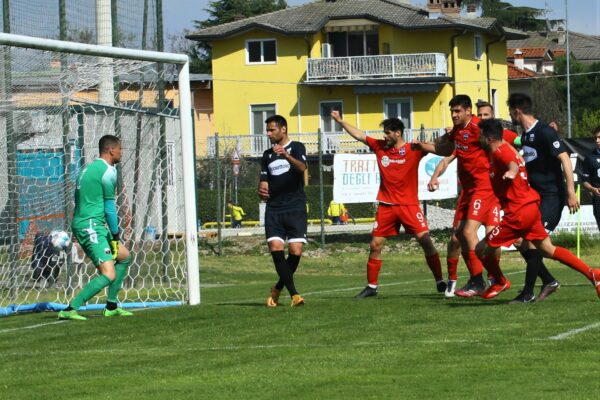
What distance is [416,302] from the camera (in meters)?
13.9

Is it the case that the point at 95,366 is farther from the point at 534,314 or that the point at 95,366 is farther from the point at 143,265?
the point at 143,265

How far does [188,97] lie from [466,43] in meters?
53.4

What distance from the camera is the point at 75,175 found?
17.7 meters

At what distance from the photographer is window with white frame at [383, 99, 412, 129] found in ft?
219

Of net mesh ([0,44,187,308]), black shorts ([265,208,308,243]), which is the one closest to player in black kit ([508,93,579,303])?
black shorts ([265,208,308,243])

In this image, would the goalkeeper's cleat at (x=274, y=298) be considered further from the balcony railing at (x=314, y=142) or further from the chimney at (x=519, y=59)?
the chimney at (x=519, y=59)

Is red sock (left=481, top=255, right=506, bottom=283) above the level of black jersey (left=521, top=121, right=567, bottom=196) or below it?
below

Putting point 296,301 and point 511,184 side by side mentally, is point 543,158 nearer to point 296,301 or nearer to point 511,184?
point 511,184

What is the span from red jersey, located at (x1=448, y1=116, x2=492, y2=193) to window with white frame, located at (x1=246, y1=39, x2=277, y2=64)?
180ft

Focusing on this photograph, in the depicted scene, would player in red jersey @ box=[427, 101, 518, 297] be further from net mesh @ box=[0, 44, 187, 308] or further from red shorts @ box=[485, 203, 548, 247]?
net mesh @ box=[0, 44, 187, 308]

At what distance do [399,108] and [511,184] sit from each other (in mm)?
54624

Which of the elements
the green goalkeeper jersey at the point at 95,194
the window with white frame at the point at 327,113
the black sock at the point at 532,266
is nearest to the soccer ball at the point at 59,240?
the green goalkeeper jersey at the point at 95,194

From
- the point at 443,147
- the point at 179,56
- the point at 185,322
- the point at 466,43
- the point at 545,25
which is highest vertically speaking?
the point at 545,25

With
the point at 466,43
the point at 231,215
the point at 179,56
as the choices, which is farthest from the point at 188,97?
the point at 466,43
